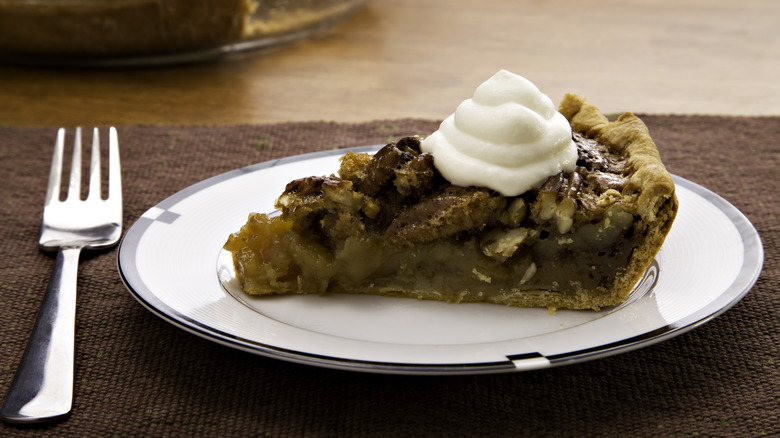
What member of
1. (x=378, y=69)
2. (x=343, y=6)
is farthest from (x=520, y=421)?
(x=343, y=6)

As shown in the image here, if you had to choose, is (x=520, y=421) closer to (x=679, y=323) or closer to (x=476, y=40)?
(x=679, y=323)

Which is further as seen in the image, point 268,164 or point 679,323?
point 268,164

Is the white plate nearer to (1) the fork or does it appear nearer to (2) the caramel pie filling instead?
(2) the caramel pie filling

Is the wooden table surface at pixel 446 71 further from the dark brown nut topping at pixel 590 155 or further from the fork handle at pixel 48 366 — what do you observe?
the fork handle at pixel 48 366

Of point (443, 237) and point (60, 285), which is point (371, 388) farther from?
point (60, 285)

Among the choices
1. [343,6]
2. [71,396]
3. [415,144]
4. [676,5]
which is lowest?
[676,5]
